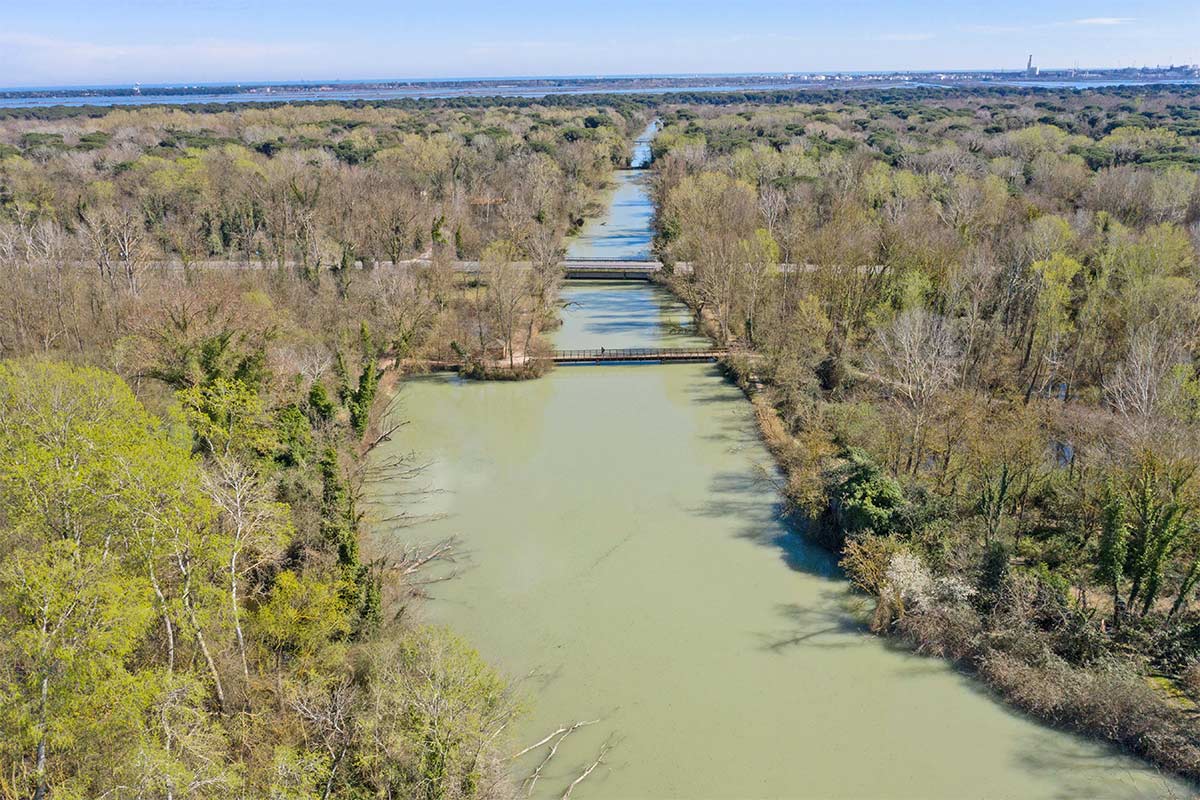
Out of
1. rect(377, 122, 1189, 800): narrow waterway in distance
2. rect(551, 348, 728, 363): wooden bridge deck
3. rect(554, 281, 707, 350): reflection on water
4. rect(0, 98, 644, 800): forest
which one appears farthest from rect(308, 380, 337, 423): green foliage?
rect(554, 281, 707, 350): reflection on water

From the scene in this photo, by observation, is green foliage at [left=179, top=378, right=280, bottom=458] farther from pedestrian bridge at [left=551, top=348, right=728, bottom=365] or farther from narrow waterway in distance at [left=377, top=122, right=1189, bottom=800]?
pedestrian bridge at [left=551, top=348, right=728, bottom=365]

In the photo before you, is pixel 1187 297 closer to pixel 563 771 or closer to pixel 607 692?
pixel 607 692

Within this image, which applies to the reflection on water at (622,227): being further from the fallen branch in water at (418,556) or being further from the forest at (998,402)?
the fallen branch in water at (418,556)

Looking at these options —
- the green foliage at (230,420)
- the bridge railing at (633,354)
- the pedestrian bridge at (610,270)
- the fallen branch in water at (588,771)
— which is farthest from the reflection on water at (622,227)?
the fallen branch in water at (588,771)

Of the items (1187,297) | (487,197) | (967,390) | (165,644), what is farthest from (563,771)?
(487,197)

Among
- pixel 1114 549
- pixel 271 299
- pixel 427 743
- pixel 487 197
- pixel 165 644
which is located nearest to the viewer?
pixel 427 743

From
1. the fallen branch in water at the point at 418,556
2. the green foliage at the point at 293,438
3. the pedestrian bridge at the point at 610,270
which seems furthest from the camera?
the pedestrian bridge at the point at 610,270
